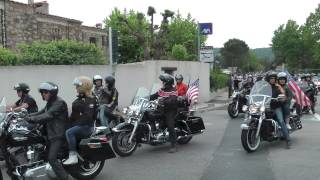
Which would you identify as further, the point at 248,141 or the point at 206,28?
the point at 206,28

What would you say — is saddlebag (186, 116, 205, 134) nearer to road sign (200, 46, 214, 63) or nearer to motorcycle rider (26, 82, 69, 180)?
motorcycle rider (26, 82, 69, 180)

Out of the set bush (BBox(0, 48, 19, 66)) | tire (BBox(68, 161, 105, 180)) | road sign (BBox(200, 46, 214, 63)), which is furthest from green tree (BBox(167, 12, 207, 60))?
tire (BBox(68, 161, 105, 180))

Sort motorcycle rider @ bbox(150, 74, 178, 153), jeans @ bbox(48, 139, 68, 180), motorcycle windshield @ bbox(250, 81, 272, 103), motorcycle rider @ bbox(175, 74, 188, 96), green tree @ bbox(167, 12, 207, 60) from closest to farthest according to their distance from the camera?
1. jeans @ bbox(48, 139, 68, 180)
2. motorcycle rider @ bbox(150, 74, 178, 153)
3. motorcycle windshield @ bbox(250, 81, 272, 103)
4. motorcycle rider @ bbox(175, 74, 188, 96)
5. green tree @ bbox(167, 12, 207, 60)

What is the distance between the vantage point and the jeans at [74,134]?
24.1 feet

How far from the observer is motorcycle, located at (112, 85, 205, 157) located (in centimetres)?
965

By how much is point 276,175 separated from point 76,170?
9.65 ft

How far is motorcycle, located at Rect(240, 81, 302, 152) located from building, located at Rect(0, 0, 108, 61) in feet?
72.4

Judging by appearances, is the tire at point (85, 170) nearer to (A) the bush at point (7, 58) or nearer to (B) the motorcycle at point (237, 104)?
(B) the motorcycle at point (237, 104)

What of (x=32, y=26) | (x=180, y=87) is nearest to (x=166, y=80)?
(x=180, y=87)

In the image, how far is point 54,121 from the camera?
7254mm

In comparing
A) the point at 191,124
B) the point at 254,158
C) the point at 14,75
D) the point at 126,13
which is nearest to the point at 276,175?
the point at 254,158

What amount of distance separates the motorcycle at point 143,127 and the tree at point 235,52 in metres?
102

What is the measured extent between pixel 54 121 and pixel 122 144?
102 inches

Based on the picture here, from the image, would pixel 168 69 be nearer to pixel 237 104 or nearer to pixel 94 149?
pixel 237 104
